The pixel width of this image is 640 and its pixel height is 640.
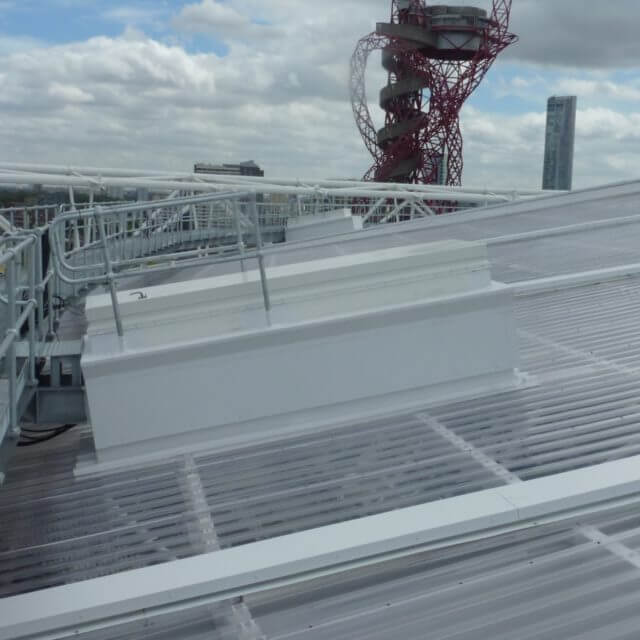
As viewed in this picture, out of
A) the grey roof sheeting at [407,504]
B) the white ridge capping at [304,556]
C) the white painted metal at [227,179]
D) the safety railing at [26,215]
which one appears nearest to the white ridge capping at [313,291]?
the grey roof sheeting at [407,504]

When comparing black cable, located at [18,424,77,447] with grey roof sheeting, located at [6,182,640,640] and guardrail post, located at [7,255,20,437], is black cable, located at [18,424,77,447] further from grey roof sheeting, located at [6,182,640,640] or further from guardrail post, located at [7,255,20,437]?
guardrail post, located at [7,255,20,437]

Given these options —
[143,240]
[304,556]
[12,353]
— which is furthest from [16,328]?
[143,240]

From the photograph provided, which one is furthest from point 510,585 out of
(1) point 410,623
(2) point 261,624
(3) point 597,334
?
(3) point 597,334

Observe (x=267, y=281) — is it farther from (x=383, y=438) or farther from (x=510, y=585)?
(x=510, y=585)

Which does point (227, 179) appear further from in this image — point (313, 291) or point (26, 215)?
point (313, 291)

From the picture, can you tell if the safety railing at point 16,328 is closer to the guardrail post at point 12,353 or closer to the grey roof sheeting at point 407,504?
the guardrail post at point 12,353

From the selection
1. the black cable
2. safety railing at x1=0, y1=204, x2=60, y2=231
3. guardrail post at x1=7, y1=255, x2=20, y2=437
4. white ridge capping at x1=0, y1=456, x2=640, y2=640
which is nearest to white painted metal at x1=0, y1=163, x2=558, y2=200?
safety railing at x1=0, y1=204, x2=60, y2=231
